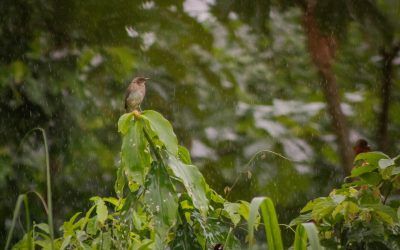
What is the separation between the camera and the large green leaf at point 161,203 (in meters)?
1.11

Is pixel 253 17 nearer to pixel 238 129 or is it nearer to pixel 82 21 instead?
pixel 238 129

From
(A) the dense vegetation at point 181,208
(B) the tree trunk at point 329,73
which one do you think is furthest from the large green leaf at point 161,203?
(B) the tree trunk at point 329,73

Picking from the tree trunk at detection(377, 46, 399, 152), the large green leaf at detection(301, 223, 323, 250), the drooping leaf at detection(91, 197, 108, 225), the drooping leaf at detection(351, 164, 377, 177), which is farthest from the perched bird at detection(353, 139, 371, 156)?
the large green leaf at detection(301, 223, 323, 250)

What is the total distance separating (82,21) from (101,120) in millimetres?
777

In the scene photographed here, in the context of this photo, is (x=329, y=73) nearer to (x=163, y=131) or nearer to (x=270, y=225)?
(x=163, y=131)

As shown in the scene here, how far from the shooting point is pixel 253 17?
4961 millimetres

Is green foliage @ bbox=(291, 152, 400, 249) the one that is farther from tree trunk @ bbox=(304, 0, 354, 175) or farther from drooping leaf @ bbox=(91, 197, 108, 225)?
tree trunk @ bbox=(304, 0, 354, 175)

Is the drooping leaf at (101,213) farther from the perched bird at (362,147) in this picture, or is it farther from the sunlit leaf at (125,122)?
the perched bird at (362,147)

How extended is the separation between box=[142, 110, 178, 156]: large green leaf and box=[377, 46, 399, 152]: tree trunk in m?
2.72

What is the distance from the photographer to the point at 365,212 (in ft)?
3.96

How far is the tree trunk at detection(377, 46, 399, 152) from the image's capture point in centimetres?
369

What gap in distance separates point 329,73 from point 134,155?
3.08 meters

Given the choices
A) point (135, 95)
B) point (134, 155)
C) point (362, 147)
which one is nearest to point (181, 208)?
point (134, 155)

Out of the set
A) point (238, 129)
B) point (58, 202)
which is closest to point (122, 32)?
point (238, 129)
